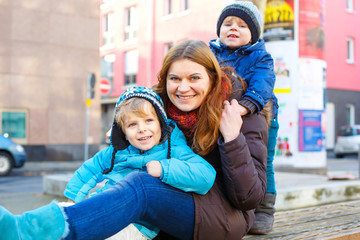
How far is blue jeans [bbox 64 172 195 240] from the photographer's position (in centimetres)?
188

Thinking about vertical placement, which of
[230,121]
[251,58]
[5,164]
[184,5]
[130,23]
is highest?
[184,5]

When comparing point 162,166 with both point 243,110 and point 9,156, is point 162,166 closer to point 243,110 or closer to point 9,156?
point 243,110

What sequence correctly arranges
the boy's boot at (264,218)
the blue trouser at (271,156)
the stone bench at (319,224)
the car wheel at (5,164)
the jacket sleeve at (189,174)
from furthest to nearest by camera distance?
the car wheel at (5,164), the blue trouser at (271,156), the boy's boot at (264,218), the stone bench at (319,224), the jacket sleeve at (189,174)

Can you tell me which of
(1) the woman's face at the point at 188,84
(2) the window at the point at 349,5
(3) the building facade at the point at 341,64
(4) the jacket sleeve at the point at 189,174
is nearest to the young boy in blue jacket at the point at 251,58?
(1) the woman's face at the point at 188,84

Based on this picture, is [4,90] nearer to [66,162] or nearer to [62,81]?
[62,81]

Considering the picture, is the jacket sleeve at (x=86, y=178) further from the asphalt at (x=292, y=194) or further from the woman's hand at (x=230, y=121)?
the asphalt at (x=292, y=194)

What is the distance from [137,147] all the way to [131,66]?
2801 centimetres

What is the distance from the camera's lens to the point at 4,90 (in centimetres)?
1534

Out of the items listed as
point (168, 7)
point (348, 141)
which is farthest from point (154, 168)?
point (168, 7)

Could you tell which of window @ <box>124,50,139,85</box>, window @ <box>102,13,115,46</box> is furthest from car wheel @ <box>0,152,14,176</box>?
window @ <box>102,13,115,46</box>

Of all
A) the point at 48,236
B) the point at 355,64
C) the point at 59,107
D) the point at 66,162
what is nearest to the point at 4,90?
the point at 59,107

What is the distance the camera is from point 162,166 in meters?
2.15

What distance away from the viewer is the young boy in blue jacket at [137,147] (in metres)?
2.32

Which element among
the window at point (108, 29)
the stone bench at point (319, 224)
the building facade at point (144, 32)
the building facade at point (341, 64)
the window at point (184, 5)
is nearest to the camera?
the stone bench at point (319, 224)
